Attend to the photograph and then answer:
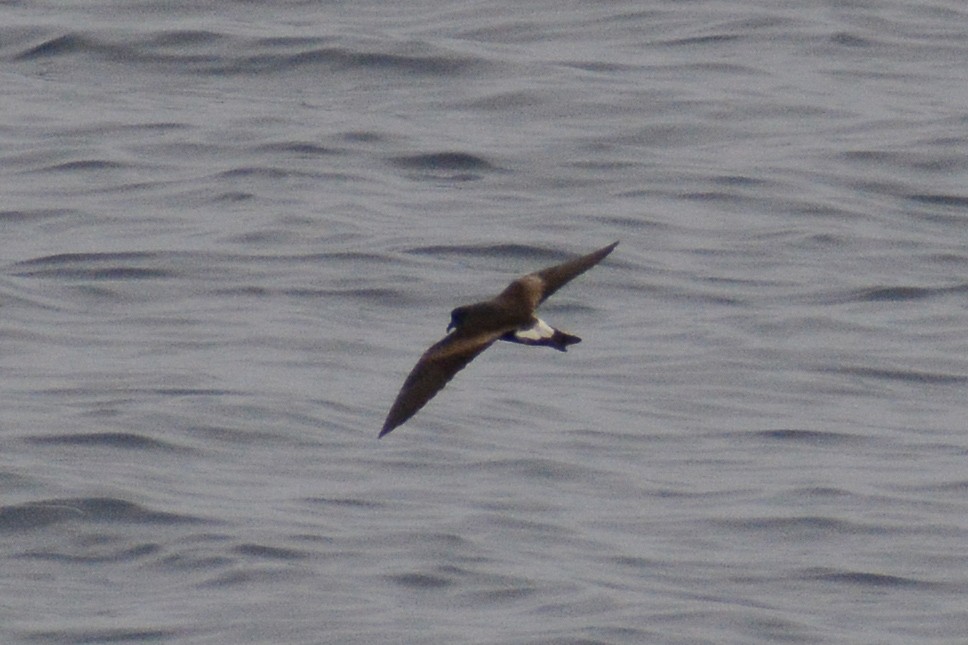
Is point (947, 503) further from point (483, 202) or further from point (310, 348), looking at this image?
point (483, 202)

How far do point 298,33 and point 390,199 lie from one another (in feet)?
9.84

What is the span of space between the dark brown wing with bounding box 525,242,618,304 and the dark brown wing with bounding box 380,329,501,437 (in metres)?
0.46

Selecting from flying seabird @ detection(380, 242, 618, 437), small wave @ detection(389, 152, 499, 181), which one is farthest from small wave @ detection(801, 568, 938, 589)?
small wave @ detection(389, 152, 499, 181)

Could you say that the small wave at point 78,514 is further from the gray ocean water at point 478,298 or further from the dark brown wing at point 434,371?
the dark brown wing at point 434,371

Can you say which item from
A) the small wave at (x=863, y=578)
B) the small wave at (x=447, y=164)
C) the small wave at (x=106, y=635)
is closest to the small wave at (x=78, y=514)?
the small wave at (x=106, y=635)

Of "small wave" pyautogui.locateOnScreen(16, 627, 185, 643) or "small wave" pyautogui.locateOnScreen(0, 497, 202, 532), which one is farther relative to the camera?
"small wave" pyautogui.locateOnScreen(0, 497, 202, 532)

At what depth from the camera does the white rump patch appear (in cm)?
708

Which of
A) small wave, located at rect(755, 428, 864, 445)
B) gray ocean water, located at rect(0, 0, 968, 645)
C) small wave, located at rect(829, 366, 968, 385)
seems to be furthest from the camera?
small wave, located at rect(829, 366, 968, 385)

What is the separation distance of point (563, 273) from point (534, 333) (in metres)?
0.49

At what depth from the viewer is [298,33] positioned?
54.6 feet

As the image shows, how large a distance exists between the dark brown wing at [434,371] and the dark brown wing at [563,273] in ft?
1.51

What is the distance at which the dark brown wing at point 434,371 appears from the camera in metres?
6.59

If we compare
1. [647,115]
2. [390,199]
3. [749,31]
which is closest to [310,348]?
[390,199]

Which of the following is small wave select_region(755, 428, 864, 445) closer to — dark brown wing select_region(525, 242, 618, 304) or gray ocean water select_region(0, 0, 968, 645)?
gray ocean water select_region(0, 0, 968, 645)
